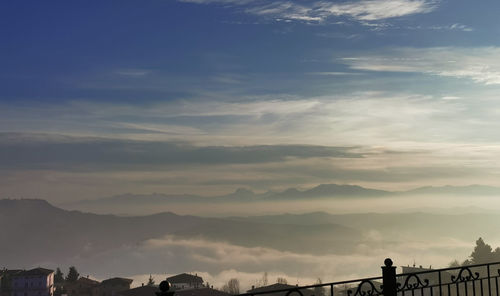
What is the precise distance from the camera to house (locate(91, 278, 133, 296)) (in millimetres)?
102113

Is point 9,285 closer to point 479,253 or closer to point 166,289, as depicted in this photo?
point 479,253

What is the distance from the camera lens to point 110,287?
10288cm

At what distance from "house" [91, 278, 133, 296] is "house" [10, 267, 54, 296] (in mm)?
8626

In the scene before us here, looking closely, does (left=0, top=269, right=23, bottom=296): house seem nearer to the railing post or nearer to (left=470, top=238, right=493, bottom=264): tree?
(left=470, top=238, right=493, bottom=264): tree

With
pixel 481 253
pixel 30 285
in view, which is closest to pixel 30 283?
pixel 30 285

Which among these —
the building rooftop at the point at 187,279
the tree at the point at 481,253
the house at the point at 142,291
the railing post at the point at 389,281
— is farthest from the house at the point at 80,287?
the railing post at the point at 389,281

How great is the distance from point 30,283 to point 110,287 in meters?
13.7

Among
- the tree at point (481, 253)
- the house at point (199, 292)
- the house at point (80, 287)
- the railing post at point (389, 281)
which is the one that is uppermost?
the tree at point (481, 253)

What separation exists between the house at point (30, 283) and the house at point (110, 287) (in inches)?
340

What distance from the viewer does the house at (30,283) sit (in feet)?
332

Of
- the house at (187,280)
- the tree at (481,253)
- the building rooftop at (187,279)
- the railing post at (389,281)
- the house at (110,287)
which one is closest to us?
the railing post at (389,281)

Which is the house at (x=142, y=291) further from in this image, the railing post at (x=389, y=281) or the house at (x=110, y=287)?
the railing post at (x=389, y=281)

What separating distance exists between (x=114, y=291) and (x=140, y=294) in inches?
655

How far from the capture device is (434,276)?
80938 millimetres
